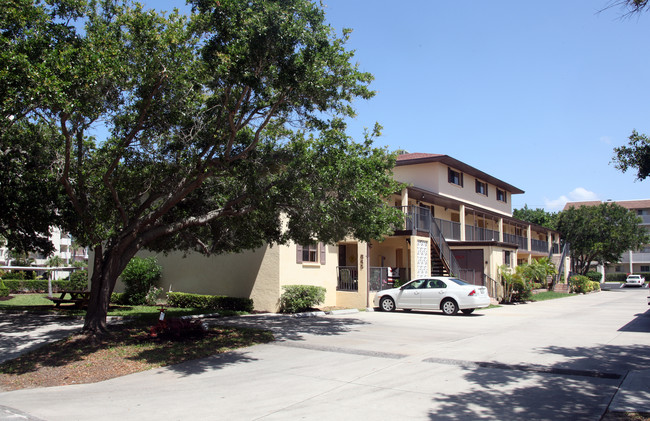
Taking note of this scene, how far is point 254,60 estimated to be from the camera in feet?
32.3

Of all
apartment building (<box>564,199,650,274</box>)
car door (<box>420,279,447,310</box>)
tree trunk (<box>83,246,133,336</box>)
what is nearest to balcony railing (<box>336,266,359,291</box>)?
car door (<box>420,279,447,310</box>)

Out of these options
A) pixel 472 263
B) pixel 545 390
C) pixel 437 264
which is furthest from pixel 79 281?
pixel 545 390

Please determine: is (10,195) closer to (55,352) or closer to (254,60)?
(55,352)

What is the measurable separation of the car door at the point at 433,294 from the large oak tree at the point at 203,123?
A: 20.0ft

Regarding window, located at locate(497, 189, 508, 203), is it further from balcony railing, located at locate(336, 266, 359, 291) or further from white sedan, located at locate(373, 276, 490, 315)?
white sedan, located at locate(373, 276, 490, 315)

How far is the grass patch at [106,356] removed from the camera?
8734 mm

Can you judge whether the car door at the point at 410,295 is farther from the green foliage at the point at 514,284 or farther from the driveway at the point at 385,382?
the green foliage at the point at 514,284

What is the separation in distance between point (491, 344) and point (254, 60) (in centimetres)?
816

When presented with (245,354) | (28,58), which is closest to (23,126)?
(28,58)

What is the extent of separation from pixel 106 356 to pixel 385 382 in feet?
→ 19.1

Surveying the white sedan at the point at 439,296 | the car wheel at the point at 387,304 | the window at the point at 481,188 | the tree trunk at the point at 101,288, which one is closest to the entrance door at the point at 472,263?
the white sedan at the point at 439,296

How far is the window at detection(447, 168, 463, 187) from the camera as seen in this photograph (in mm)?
31203

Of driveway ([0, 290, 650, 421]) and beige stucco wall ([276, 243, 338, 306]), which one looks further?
beige stucco wall ([276, 243, 338, 306])

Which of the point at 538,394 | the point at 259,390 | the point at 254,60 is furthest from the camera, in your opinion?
the point at 254,60
